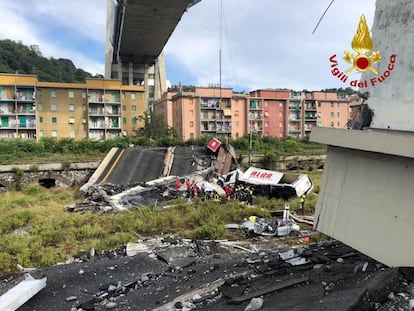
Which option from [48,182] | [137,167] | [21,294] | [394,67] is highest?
[394,67]

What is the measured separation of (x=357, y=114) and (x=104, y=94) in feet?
150

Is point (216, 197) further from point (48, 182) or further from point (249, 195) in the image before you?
point (48, 182)

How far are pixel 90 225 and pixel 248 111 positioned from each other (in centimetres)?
4326

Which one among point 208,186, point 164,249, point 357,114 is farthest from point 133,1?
point 357,114

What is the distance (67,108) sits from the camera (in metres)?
47.8

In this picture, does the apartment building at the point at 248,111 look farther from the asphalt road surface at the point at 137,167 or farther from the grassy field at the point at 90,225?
the grassy field at the point at 90,225

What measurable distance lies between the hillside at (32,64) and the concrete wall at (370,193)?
75.4 metres

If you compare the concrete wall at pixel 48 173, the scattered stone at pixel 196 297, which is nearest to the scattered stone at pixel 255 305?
the scattered stone at pixel 196 297

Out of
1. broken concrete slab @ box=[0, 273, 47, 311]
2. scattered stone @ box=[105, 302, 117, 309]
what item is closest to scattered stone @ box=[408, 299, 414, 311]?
scattered stone @ box=[105, 302, 117, 309]

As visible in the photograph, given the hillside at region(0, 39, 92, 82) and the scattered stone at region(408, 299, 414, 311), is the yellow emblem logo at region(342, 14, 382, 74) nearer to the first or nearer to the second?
the scattered stone at region(408, 299, 414, 311)

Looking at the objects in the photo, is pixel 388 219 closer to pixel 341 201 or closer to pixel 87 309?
pixel 341 201

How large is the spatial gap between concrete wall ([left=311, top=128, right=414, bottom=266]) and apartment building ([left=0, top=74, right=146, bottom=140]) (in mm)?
45363

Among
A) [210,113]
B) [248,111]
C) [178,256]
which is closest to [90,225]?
[178,256]

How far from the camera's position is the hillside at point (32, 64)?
76.4 m
